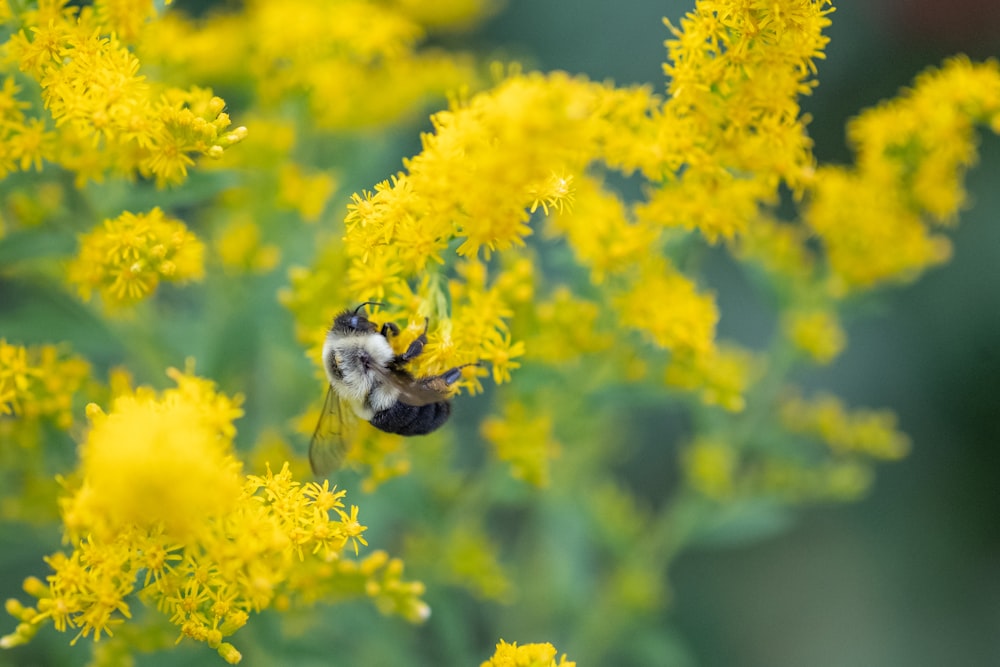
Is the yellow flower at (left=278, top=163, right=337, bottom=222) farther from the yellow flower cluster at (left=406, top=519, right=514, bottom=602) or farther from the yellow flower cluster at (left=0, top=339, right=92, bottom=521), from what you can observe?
the yellow flower cluster at (left=406, top=519, right=514, bottom=602)

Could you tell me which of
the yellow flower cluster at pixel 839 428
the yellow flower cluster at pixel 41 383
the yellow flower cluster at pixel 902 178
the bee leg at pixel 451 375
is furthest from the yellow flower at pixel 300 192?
the yellow flower cluster at pixel 839 428

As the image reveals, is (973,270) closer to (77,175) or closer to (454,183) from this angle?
(454,183)

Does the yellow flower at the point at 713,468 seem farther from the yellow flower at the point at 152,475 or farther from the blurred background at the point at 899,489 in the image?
the yellow flower at the point at 152,475

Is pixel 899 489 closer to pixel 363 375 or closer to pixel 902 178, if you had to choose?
pixel 902 178

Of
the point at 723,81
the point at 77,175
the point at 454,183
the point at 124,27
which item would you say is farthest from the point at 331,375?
the point at 723,81

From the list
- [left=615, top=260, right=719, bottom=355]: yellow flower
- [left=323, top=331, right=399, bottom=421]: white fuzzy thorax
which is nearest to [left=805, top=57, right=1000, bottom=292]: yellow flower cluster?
[left=615, top=260, right=719, bottom=355]: yellow flower

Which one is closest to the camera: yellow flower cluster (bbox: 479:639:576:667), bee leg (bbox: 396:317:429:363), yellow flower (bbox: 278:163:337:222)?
yellow flower cluster (bbox: 479:639:576:667)
